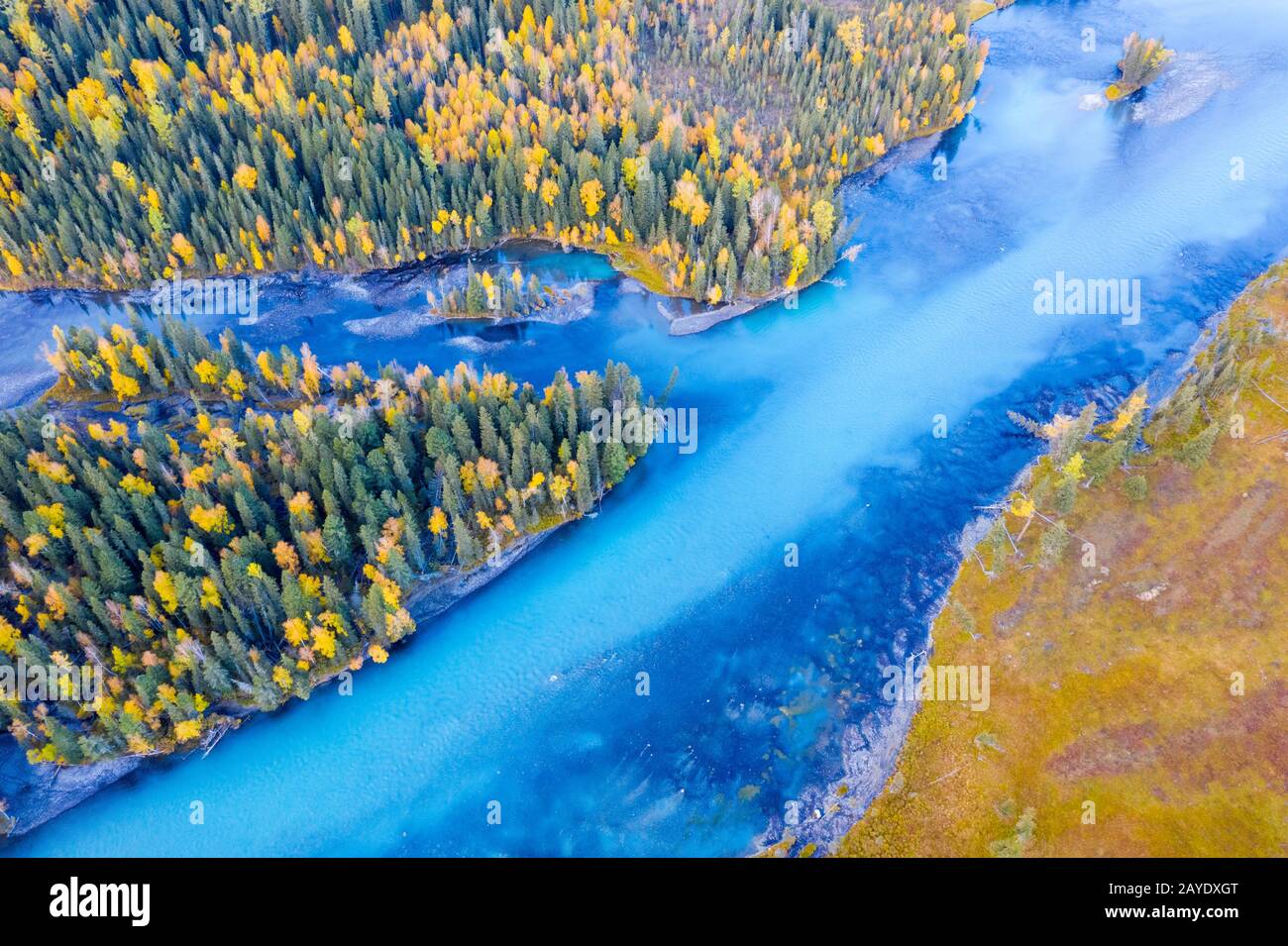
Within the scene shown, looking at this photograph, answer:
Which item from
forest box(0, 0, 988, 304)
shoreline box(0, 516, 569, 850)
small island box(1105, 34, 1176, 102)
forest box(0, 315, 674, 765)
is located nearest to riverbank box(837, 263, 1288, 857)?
forest box(0, 315, 674, 765)

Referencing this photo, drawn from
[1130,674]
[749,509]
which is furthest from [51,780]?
[1130,674]

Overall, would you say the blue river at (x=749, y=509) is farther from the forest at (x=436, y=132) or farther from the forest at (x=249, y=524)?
the forest at (x=436, y=132)

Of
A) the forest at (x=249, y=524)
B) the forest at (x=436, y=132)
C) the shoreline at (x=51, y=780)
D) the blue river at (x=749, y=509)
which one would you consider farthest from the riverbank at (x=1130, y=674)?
the shoreline at (x=51, y=780)

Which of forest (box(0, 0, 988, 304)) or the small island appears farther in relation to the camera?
the small island

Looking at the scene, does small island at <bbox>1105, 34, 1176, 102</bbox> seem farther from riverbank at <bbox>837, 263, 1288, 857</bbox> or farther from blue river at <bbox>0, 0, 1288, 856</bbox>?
riverbank at <bbox>837, 263, 1288, 857</bbox>

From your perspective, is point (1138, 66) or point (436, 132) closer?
point (436, 132)

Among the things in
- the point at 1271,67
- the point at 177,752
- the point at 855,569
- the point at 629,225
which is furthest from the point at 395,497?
the point at 1271,67

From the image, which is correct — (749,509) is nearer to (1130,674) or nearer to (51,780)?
(1130,674)
